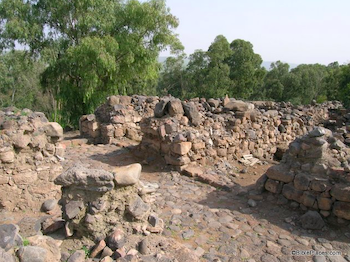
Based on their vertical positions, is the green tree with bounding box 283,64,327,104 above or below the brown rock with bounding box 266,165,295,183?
above

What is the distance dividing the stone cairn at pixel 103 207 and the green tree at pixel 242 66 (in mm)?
21669

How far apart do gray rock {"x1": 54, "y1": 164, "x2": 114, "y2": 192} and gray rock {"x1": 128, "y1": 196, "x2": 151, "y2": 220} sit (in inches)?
13.6

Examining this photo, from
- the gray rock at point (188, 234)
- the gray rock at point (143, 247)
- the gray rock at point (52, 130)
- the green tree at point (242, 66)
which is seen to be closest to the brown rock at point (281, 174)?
the gray rock at point (188, 234)

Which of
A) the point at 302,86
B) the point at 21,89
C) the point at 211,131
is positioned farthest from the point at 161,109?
the point at 302,86

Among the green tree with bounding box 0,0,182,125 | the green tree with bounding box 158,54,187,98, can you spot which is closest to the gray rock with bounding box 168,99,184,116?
the green tree with bounding box 0,0,182,125

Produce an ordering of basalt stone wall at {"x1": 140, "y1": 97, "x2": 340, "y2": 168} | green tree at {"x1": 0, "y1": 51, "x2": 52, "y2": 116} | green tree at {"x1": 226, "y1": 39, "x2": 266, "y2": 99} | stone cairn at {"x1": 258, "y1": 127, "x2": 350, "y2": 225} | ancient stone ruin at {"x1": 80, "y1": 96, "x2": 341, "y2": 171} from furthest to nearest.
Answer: green tree at {"x1": 226, "y1": 39, "x2": 266, "y2": 99}
green tree at {"x1": 0, "y1": 51, "x2": 52, "y2": 116}
ancient stone ruin at {"x1": 80, "y1": 96, "x2": 341, "y2": 171}
basalt stone wall at {"x1": 140, "y1": 97, "x2": 340, "y2": 168}
stone cairn at {"x1": 258, "y1": 127, "x2": 350, "y2": 225}

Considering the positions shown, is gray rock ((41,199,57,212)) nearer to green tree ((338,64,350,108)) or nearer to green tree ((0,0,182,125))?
green tree ((0,0,182,125))

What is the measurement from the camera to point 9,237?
2.29 m

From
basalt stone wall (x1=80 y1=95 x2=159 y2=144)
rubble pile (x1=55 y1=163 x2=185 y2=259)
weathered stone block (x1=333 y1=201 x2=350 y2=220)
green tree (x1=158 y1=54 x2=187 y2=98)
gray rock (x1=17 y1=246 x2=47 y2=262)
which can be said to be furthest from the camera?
green tree (x1=158 y1=54 x2=187 y2=98)

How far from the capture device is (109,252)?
8.98ft

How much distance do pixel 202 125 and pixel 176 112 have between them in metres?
0.77

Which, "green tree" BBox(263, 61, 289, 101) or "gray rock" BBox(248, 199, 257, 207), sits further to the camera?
"green tree" BBox(263, 61, 289, 101)

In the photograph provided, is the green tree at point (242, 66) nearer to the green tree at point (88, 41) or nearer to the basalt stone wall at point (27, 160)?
the green tree at point (88, 41)

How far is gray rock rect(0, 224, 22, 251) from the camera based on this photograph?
2213 mm
